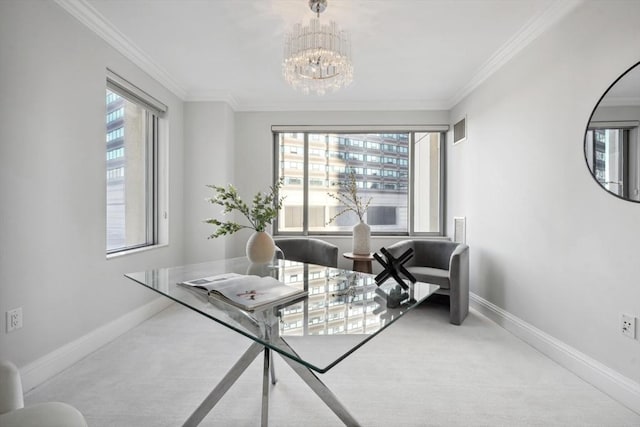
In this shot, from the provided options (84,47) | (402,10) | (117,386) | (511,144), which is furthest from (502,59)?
(117,386)

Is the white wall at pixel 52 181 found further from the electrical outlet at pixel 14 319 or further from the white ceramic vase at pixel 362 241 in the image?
the white ceramic vase at pixel 362 241

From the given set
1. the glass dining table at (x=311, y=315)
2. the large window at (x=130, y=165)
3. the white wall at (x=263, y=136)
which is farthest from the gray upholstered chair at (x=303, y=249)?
the glass dining table at (x=311, y=315)

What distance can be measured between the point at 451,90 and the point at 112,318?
13.2 ft

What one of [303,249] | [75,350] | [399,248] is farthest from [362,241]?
[75,350]

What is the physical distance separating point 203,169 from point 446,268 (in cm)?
297

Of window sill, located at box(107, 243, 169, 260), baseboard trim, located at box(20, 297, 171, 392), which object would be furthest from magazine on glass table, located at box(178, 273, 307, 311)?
window sill, located at box(107, 243, 169, 260)

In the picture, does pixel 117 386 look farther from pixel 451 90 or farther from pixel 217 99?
pixel 451 90

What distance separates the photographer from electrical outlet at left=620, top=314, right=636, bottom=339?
1.68 meters

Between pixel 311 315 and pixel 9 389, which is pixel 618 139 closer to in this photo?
pixel 311 315

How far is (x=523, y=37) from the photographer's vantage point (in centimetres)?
248

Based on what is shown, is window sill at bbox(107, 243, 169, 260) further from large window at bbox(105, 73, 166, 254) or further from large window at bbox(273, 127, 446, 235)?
large window at bbox(273, 127, 446, 235)

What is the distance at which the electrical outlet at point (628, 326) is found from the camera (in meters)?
1.68

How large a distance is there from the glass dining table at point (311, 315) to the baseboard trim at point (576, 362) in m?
1.28

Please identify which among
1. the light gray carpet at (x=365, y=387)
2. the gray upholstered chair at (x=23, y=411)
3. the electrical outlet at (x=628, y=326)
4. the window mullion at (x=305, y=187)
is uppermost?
the window mullion at (x=305, y=187)
